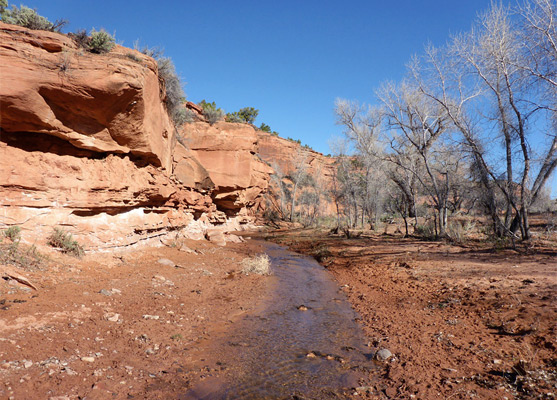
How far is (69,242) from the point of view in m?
7.43

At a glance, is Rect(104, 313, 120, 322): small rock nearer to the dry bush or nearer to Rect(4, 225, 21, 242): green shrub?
Rect(4, 225, 21, 242): green shrub

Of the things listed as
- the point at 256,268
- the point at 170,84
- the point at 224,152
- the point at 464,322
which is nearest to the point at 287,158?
the point at 224,152

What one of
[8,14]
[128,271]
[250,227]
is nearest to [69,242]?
[128,271]

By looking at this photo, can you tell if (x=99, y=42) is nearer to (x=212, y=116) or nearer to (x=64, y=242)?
(x=64, y=242)

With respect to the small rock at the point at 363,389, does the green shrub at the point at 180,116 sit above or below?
above

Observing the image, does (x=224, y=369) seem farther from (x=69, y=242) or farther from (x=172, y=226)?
(x=172, y=226)

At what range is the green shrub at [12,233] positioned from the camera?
6.35 metres

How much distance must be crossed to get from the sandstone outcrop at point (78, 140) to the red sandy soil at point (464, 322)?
785 cm

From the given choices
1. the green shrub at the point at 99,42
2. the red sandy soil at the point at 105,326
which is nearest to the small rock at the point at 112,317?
the red sandy soil at the point at 105,326

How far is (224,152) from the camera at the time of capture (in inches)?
754

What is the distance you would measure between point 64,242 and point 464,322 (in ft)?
30.3

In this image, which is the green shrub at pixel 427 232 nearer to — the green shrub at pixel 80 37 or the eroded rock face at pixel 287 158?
the green shrub at pixel 80 37

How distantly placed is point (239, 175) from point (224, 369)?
16453 mm

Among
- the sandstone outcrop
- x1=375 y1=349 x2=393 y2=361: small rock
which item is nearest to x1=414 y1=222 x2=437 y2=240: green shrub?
x1=375 y1=349 x2=393 y2=361: small rock
